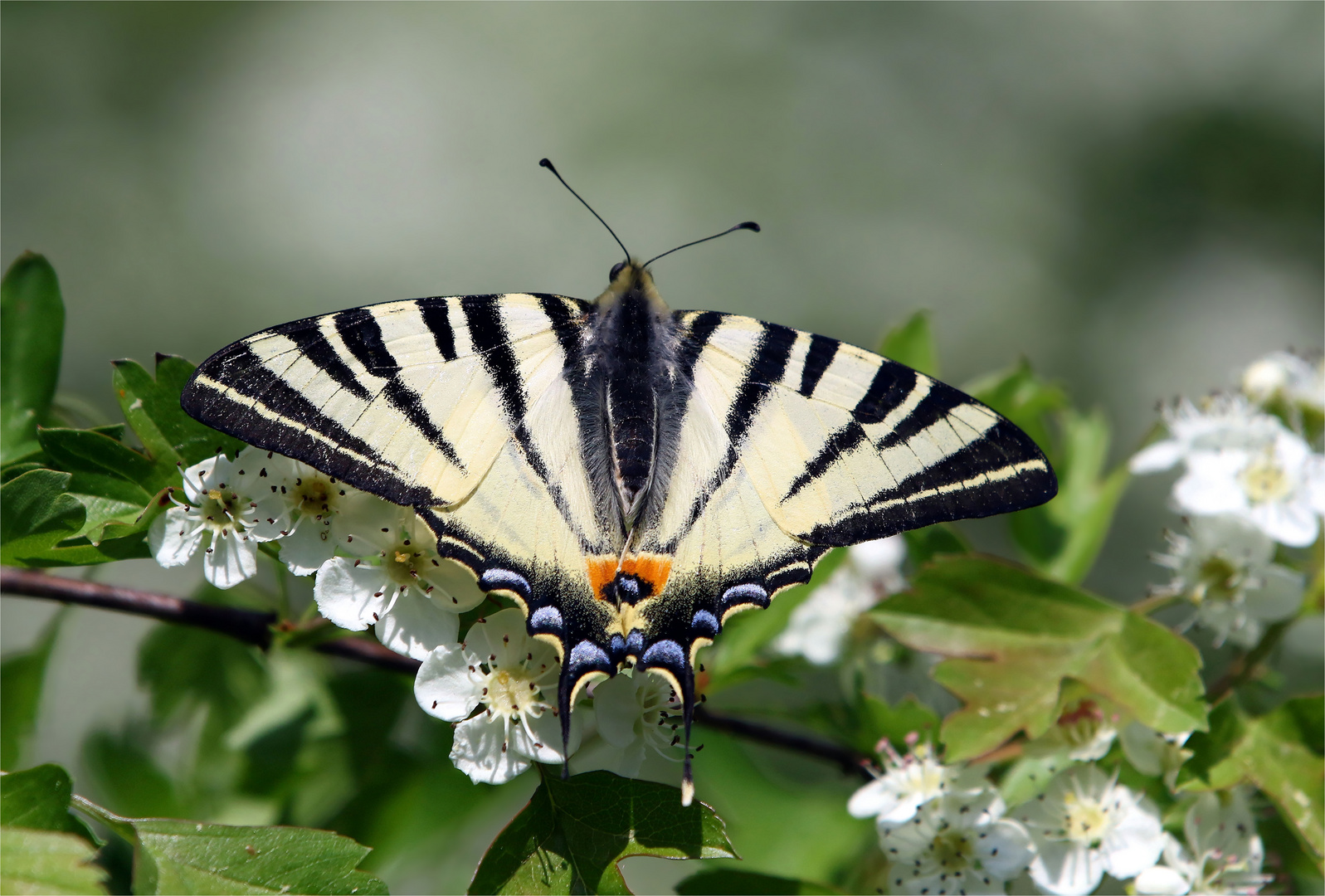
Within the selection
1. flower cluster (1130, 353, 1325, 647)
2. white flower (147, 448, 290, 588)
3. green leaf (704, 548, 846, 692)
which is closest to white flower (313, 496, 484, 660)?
white flower (147, 448, 290, 588)

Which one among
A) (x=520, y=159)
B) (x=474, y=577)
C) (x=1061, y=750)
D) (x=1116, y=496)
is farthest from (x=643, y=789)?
(x=520, y=159)

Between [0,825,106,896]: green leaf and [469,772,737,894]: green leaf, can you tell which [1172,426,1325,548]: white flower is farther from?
[0,825,106,896]: green leaf

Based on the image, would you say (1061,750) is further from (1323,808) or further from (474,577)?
(474,577)

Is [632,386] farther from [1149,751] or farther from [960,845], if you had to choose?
[1149,751]

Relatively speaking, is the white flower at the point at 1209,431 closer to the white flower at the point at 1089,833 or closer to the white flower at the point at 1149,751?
the white flower at the point at 1149,751

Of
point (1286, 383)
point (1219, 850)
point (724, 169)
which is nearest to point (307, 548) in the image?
point (1219, 850)

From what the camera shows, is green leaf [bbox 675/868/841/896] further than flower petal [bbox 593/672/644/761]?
Yes

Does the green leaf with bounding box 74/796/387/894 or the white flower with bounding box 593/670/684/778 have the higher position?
the white flower with bounding box 593/670/684/778
